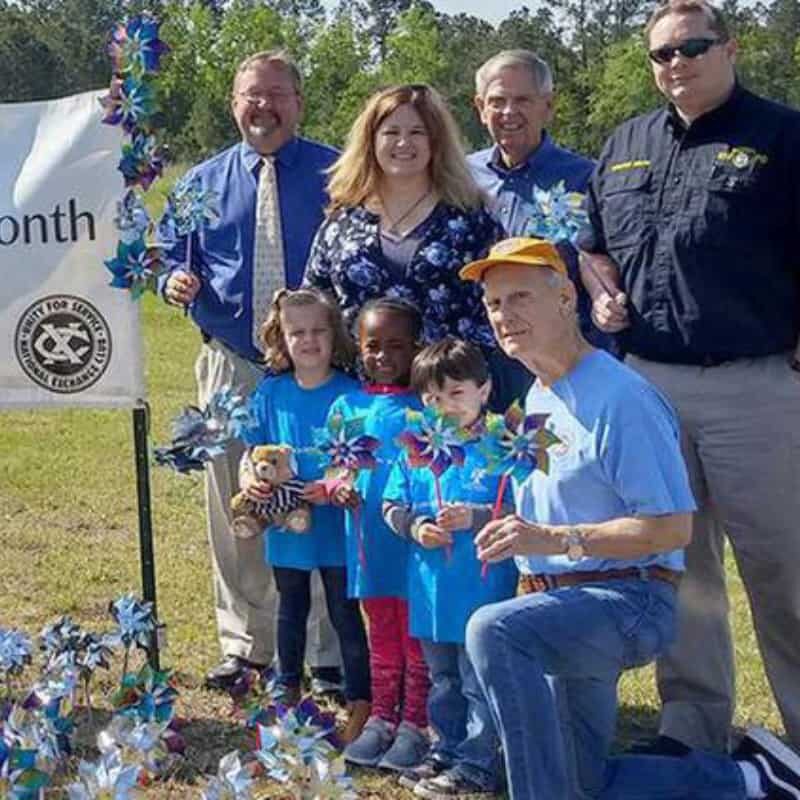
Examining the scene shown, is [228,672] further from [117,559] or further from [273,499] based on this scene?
[117,559]

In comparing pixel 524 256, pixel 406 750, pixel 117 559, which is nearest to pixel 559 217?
pixel 524 256

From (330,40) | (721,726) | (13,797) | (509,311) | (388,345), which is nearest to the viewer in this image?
(13,797)

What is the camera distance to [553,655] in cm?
374

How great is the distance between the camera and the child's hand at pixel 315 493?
458 centimetres

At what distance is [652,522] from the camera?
369cm

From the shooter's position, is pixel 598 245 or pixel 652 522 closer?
pixel 652 522

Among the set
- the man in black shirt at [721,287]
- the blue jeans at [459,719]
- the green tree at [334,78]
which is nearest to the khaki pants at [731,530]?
the man in black shirt at [721,287]

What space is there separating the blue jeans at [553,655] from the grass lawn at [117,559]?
75 cm

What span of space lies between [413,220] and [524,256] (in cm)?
97

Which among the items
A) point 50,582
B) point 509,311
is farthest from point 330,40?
point 509,311

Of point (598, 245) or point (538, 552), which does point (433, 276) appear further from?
point (538, 552)

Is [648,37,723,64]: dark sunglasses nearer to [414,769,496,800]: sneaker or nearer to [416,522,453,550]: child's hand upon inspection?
[416,522,453,550]: child's hand

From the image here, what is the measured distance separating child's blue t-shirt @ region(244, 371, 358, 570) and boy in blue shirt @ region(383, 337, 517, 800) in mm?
362

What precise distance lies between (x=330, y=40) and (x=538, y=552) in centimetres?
3655
